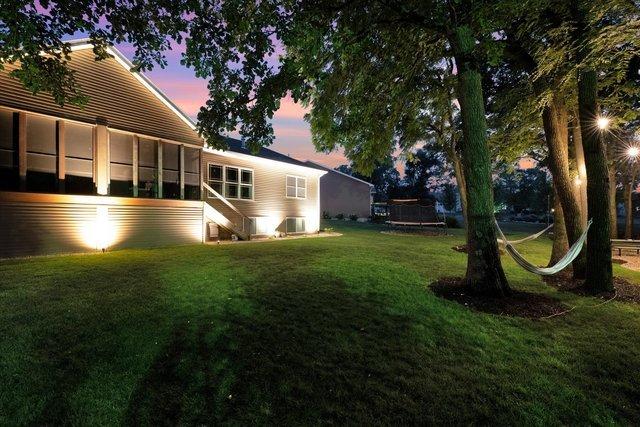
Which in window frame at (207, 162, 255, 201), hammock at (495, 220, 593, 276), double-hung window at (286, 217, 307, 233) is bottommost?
hammock at (495, 220, 593, 276)

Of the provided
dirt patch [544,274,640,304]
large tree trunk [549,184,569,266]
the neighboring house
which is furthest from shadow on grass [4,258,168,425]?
the neighboring house

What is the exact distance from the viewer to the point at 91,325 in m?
3.77

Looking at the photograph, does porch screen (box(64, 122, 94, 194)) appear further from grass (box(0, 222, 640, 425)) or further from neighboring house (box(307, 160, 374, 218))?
neighboring house (box(307, 160, 374, 218))

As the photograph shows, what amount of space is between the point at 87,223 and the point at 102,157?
2.19 metres

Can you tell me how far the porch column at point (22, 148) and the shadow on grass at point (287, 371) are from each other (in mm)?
8516

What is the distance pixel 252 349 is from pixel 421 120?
446 inches

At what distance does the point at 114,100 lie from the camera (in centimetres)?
1052

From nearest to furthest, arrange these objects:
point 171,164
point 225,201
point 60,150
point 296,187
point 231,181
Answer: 1. point 60,150
2. point 171,164
3. point 225,201
4. point 231,181
5. point 296,187

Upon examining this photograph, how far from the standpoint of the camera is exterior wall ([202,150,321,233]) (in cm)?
1448

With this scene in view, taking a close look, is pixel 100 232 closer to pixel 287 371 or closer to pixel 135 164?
pixel 135 164

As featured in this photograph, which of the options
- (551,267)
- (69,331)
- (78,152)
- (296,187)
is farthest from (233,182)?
(551,267)

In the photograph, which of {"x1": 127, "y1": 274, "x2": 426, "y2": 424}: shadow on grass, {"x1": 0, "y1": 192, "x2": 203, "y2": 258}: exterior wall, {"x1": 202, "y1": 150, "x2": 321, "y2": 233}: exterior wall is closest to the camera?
{"x1": 127, "y1": 274, "x2": 426, "y2": 424}: shadow on grass

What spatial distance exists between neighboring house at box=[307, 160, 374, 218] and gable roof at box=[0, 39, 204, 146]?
2426 cm

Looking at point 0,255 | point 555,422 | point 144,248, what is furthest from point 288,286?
point 0,255
